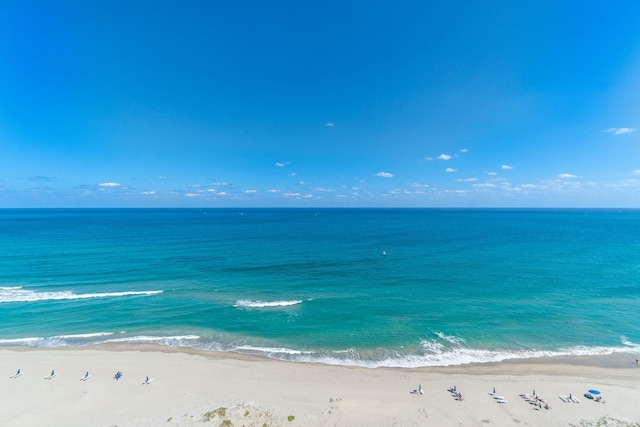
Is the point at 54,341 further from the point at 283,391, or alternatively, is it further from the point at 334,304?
the point at 334,304

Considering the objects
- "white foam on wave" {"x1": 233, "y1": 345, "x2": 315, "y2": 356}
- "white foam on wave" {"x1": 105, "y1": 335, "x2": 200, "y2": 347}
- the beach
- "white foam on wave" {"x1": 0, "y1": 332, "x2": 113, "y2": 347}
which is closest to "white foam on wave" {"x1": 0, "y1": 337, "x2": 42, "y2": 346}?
"white foam on wave" {"x1": 0, "y1": 332, "x2": 113, "y2": 347}

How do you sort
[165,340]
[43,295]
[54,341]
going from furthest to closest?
1. [43,295]
2. [165,340]
3. [54,341]

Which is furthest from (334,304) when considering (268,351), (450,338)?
(450,338)

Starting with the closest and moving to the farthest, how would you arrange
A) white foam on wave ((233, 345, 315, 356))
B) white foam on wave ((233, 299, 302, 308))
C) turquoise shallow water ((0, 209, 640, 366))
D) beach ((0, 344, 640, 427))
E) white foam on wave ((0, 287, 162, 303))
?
beach ((0, 344, 640, 427))
white foam on wave ((233, 345, 315, 356))
turquoise shallow water ((0, 209, 640, 366))
white foam on wave ((233, 299, 302, 308))
white foam on wave ((0, 287, 162, 303))

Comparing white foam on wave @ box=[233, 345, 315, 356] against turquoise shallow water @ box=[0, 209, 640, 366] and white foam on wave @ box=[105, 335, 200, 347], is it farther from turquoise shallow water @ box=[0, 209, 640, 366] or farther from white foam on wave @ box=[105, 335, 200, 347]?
white foam on wave @ box=[105, 335, 200, 347]

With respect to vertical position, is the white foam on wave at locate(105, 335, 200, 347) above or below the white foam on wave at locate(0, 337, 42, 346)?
above

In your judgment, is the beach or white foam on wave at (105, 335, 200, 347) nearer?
the beach

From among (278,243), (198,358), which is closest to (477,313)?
(198,358)
